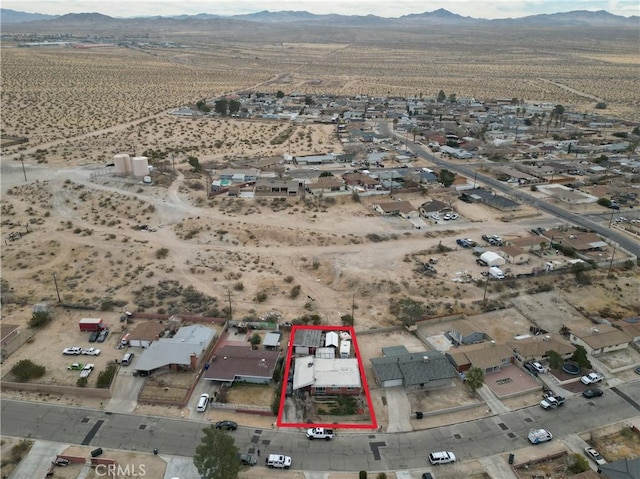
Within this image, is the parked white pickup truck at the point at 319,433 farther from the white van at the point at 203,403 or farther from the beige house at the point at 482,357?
the beige house at the point at 482,357

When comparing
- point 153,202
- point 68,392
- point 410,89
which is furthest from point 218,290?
point 410,89

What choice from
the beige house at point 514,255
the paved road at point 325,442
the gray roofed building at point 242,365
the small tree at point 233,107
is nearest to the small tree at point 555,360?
the paved road at point 325,442

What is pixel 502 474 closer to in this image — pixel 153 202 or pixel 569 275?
pixel 569 275

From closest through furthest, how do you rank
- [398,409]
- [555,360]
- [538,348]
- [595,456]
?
1. [595,456]
2. [398,409]
3. [555,360]
4. [538,348]

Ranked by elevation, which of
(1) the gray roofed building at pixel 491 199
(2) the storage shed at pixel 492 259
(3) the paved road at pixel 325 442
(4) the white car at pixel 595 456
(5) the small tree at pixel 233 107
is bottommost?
(3) the paved road at pixel 325 442

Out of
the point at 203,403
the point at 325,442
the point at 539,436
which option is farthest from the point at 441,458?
the point at 203,403

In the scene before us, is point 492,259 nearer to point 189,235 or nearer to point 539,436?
point 539,436

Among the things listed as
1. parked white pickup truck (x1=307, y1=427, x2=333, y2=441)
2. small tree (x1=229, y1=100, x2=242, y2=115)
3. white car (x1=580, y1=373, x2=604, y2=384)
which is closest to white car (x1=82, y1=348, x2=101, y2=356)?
parked white pickup truck (x1=307, y1=427, x2=333, y2=441)
